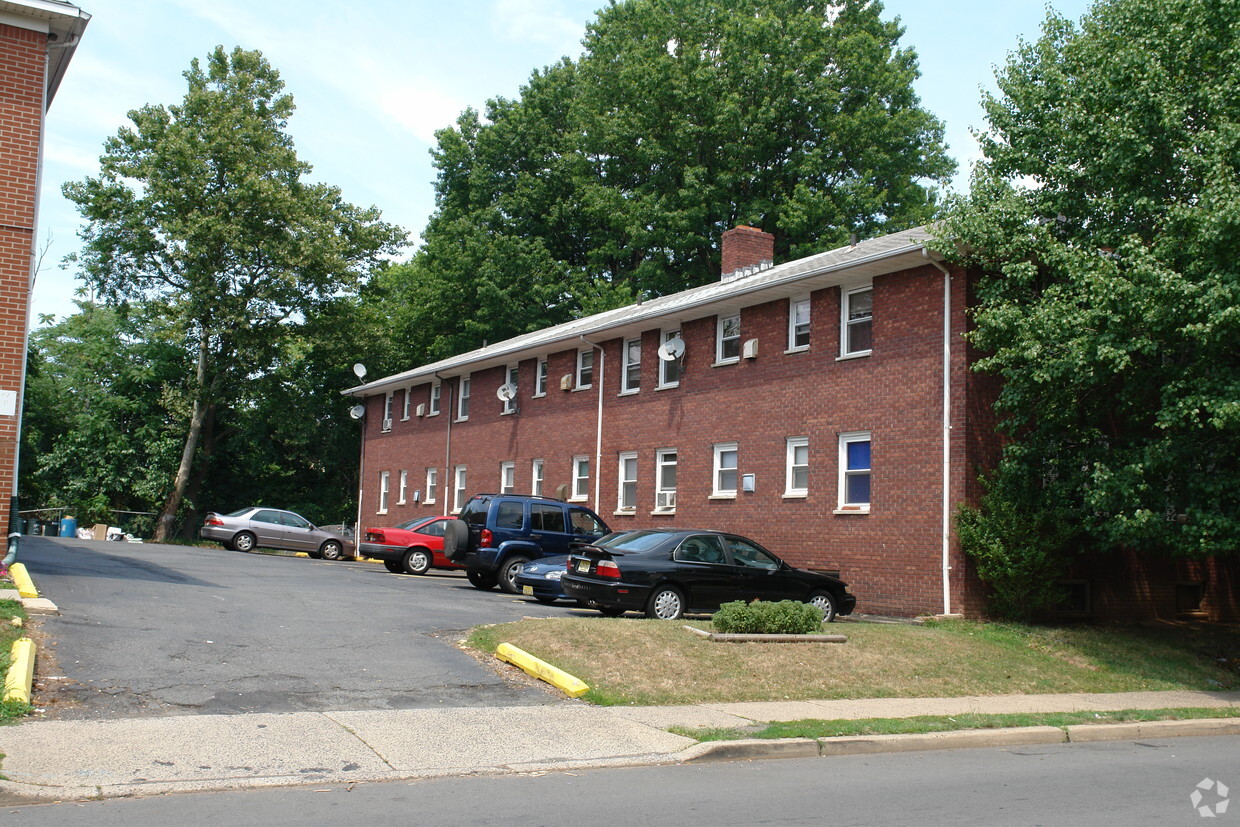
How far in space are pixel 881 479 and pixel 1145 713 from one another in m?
7.96

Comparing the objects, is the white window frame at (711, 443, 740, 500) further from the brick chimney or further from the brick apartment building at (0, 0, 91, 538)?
the brick apartment building at (0, 0, 91, 538)

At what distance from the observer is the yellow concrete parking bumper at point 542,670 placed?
448 inches

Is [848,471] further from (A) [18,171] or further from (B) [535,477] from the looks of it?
(A) [18,171]

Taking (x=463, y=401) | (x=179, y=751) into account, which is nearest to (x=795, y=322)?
(x=463, y=401)

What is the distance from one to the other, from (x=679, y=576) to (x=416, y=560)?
40.0ft

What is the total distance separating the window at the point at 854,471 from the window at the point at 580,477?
363 inches

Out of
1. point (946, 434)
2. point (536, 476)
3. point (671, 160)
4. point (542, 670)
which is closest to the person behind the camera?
point (542, 670)

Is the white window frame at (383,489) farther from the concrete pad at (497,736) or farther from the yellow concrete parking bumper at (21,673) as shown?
the concrete pad at (497,736)

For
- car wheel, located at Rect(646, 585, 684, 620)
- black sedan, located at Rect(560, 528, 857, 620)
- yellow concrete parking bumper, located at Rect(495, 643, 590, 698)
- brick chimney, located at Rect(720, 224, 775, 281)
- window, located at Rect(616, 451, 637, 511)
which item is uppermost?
brick chimney, located at Rect(720, 224, 775, 281)

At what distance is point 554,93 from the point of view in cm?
5225

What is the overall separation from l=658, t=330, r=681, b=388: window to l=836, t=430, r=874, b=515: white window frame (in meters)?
5.58

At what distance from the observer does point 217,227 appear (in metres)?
41.7

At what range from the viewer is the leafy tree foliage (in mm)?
42375

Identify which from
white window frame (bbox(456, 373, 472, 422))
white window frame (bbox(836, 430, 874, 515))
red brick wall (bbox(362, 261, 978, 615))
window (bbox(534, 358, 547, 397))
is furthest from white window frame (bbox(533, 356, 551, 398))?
white window frame (bbox(836, 430, 874, 515))
